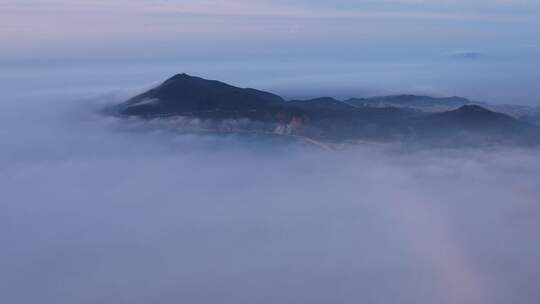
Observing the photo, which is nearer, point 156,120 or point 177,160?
point 177,160

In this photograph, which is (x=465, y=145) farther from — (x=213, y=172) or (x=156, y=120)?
(x=156, y=120)

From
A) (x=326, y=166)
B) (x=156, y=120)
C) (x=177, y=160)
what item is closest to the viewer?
(x=326, y=166)

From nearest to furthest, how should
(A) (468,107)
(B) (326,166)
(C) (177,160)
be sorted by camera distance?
1. (B) (326,166)
2. (A) (468,107)
3. (C) (177,160)

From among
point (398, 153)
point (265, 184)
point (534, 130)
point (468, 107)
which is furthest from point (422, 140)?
point (265, 184)

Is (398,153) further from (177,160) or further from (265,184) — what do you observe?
(177,160)

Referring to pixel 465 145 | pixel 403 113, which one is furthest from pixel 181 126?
pixel 465 145

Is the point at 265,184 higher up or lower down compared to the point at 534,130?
lower down
